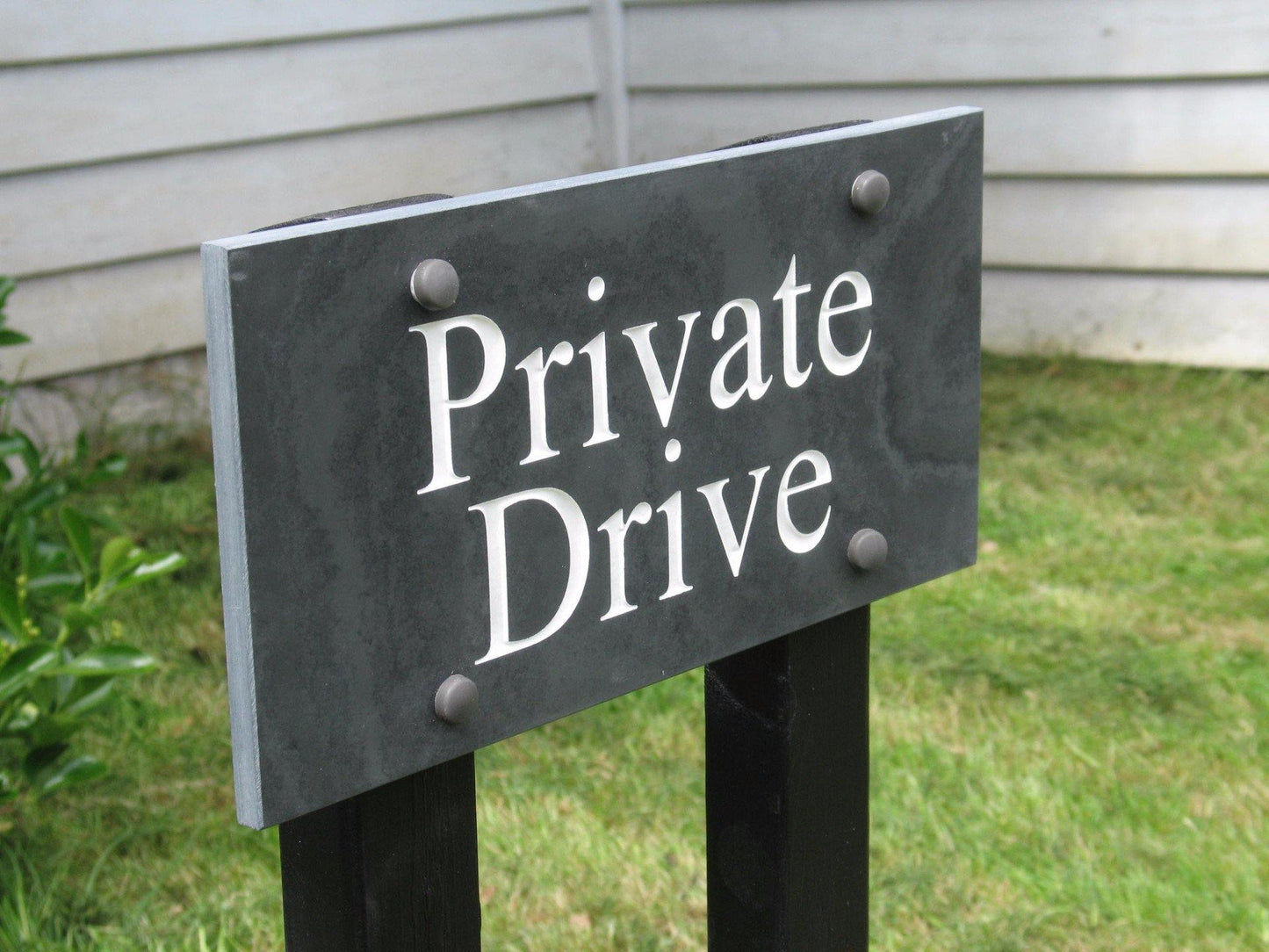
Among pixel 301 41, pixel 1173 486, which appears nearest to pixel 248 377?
pixel 1173 486

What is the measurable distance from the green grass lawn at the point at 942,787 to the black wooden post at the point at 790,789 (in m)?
0.69

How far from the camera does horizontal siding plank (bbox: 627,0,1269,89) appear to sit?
14.2 ft

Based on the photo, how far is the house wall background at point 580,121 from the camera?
13.2 feet

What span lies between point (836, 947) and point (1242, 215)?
3.50 meters

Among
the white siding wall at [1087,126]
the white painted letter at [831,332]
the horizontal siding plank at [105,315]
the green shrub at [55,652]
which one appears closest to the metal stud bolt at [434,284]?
the white painted letter at [831,332]

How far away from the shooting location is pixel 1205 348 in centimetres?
454

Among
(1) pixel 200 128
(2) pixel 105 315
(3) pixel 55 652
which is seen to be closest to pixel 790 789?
(3) pixel 55 652

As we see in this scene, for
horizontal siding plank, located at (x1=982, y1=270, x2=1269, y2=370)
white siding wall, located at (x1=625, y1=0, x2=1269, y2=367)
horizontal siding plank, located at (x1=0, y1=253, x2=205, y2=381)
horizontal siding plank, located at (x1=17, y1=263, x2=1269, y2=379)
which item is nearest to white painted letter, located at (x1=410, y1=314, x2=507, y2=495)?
horizontal siding plank, located at (x1=17, y1=263, x2=1269, y2=379)

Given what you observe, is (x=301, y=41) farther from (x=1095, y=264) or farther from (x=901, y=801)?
(x=901, y=801)

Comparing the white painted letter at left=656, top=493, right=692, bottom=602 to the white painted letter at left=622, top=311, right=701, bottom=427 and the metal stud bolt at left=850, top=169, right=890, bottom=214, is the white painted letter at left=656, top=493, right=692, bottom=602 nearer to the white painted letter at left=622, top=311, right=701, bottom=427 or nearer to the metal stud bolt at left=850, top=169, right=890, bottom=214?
the white painted letter at left=622, top=311, right=701, bottom=427

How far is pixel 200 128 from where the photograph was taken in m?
4.22

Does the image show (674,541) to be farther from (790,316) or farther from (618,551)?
(790,316)

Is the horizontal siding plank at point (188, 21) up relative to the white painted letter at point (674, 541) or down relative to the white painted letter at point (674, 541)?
up

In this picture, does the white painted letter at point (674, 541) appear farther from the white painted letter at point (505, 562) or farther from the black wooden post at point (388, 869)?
the black wooden post at point (388, 869)
